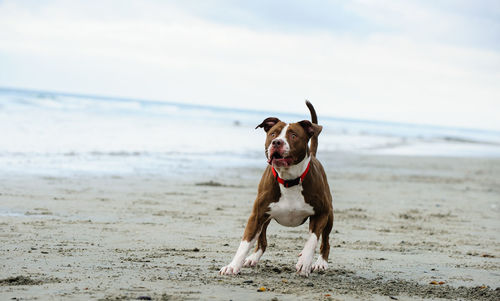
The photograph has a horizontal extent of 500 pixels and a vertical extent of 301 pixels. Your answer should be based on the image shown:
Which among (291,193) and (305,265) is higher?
(291,193)

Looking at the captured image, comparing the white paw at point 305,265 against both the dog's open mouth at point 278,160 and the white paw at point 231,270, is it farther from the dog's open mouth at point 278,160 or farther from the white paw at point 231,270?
the dog's open mouth at point 278,160

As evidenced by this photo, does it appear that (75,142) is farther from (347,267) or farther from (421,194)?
(347,267)

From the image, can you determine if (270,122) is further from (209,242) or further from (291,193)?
(209,242)

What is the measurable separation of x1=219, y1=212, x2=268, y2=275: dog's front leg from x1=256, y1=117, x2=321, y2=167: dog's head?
565 millimetres

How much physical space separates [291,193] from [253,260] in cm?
80

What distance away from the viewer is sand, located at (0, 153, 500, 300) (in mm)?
4445

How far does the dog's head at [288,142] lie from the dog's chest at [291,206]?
29 centimetres

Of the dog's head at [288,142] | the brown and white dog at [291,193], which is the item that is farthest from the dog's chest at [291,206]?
the dog's head at [288,142]

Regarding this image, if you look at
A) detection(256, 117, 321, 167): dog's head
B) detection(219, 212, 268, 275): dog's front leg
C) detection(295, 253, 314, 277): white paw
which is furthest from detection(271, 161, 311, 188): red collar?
detection(295, 253, 314, 277): white paw

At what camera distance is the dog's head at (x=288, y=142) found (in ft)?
15.7

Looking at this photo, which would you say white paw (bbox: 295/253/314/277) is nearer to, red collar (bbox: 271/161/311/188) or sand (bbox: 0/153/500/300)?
sand (bbox: 0/153/500/300)

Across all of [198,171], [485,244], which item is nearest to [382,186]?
[198,171]

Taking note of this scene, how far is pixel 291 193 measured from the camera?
5078mm

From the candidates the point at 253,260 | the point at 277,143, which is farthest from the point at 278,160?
the point at 253,260
